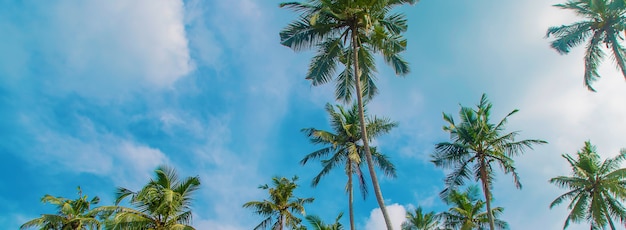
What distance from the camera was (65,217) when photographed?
2562 cm

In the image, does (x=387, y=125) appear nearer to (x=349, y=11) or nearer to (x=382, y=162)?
(x=382, y=162)

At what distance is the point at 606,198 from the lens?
938 inches

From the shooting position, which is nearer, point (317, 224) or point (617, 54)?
point (617, 54)

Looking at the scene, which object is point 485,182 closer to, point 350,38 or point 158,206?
point 350,38

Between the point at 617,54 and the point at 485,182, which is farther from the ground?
the point at 617,54

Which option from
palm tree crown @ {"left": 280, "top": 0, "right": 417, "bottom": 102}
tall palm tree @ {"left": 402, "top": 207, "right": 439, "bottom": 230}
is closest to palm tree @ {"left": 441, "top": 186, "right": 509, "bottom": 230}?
tall palm tree @ {"left": 402, "top": 207, "right": 439, "bottom": 230}

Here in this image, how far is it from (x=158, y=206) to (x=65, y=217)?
1133cm

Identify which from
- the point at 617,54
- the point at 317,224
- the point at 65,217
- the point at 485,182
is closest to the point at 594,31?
the point at 617,54

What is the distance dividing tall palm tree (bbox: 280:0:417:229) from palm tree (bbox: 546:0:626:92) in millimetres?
9329

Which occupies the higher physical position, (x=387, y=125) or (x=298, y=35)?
(x=387, y=125)

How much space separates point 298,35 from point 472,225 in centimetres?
1577

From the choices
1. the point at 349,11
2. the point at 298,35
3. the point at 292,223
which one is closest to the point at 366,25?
the point at 349,11

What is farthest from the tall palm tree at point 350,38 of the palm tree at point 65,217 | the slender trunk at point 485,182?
the palm tree at point 65,217

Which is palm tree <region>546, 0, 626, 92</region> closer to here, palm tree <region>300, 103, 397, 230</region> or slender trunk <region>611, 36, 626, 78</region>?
slender trunk <region>611, 36, 626, 78</region>
